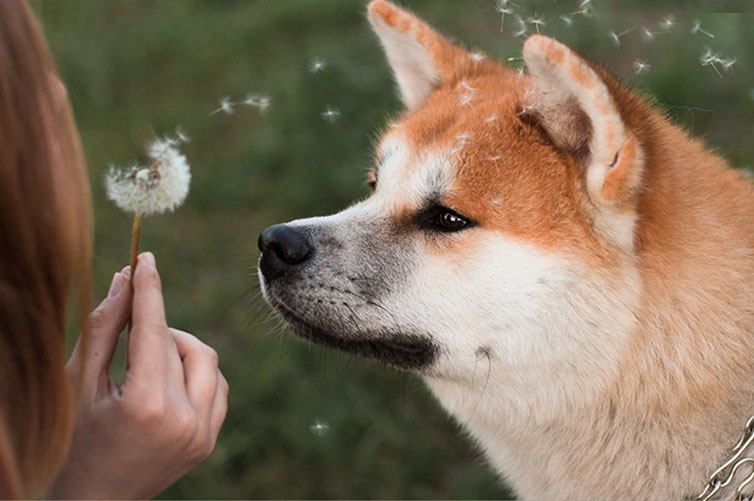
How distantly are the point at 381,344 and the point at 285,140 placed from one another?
3268mm

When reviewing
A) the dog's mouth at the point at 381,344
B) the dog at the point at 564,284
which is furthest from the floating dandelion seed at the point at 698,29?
the dog's mouth at the point at 381,344

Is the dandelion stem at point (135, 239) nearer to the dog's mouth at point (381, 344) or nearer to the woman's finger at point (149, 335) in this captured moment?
the woman's finger at point (149, 335)

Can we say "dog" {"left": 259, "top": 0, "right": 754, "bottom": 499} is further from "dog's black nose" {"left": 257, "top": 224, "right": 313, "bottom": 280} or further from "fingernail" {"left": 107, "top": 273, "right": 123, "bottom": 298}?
"fingernail" {"left": 107, "top": 273, "right": 123, "bottom": 298}

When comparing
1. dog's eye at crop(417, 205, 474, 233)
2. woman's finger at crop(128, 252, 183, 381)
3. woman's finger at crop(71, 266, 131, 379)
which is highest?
dog's eye at crop(417, 205, 474, 233)

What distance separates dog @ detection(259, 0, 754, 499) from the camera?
2.29 m

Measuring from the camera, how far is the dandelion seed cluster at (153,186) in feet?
6.60

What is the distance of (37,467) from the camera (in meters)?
1.71

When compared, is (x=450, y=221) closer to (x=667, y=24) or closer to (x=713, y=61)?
(x=667, y=24)

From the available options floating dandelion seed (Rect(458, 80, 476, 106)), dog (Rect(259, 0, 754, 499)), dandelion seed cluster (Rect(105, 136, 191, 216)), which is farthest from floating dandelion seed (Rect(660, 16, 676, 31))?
dandelion seed cluster (Rect(105, 136, 191, 216))

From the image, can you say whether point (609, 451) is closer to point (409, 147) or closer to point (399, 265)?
point (399, 265)

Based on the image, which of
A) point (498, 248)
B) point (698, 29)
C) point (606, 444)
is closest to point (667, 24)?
point (498, 248)

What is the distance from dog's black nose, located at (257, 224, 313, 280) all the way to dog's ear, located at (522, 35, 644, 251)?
0.84 metres

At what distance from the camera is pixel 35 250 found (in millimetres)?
1613

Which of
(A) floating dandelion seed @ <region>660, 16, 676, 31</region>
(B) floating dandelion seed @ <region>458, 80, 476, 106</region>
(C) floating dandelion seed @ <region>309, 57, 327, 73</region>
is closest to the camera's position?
(A) floating dandelion seed @ <region>660, 16, 676, 31</region>
